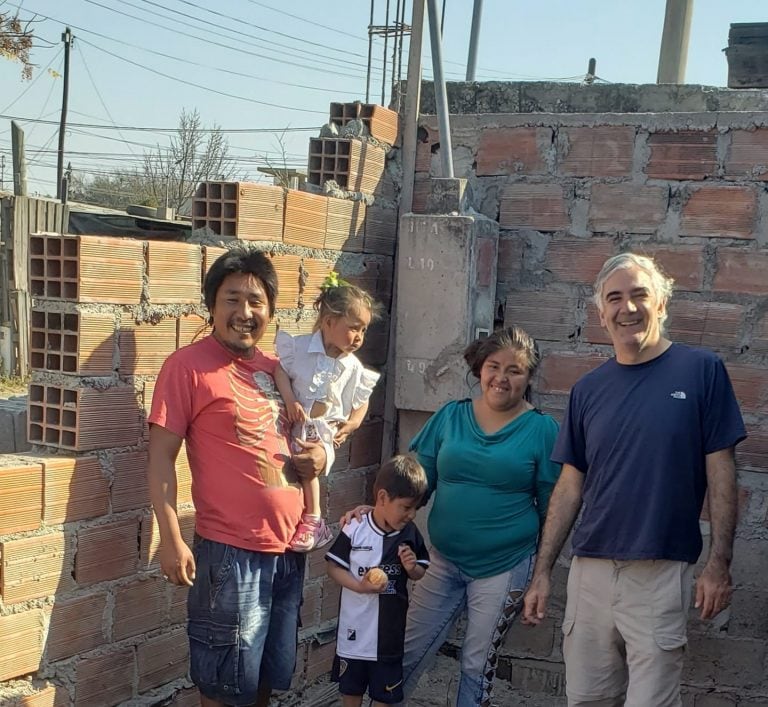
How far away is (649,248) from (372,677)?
2023mm

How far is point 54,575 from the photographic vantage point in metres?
2.78

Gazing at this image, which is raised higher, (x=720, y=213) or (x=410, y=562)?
(x=720, y=213)

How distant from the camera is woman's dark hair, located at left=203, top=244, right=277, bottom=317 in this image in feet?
9.60

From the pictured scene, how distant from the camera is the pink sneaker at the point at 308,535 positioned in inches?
119

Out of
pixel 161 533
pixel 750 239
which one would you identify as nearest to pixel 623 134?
pixel 750 239

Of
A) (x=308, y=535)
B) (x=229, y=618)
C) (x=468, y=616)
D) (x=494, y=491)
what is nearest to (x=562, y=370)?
(x=494, y=491)

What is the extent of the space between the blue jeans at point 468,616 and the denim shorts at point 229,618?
26.5 inches

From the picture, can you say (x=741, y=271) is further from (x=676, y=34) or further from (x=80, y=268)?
(x=676, y=34)

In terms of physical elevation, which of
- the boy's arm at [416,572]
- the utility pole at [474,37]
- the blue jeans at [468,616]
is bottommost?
the blue jeans at [468,616]

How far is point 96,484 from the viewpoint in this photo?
289 cm

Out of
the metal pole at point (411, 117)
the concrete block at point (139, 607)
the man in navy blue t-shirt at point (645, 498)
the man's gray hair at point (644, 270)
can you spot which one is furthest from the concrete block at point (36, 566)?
the metal pole at point (411, 117)

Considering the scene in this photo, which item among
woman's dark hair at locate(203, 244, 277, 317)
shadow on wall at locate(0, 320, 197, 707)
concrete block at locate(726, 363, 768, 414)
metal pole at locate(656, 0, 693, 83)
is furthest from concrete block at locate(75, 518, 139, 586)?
metal pole at locate(656, 0, 693, 83)

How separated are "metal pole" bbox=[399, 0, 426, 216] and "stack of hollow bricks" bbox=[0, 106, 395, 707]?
3.17 ft

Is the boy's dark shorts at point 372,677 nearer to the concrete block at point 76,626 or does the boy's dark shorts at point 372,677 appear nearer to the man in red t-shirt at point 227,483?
the man in red t-shirt at point 227,483
